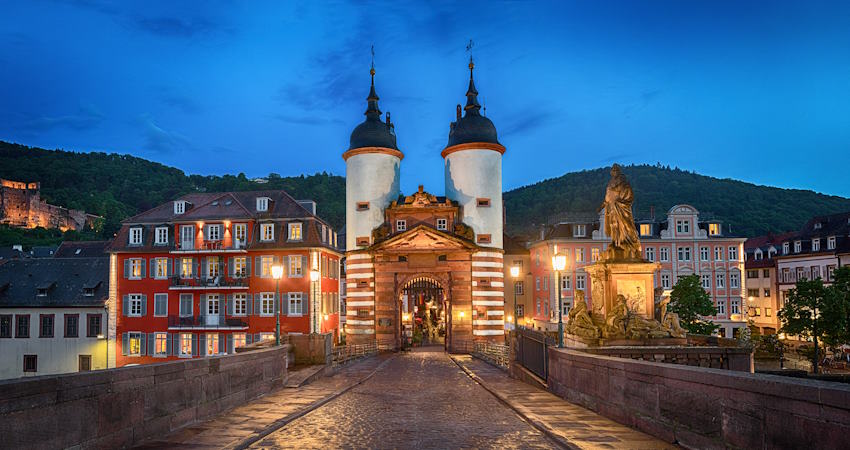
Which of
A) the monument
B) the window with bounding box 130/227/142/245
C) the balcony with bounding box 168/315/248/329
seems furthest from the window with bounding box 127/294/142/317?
the monument

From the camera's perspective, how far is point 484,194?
4647cm

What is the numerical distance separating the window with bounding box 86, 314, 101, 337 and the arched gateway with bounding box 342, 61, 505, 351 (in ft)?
64.9

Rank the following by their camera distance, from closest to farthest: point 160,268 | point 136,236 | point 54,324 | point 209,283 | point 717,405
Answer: point 717,405 < point 209,283 < point 160,268 < point 136,236 < point 54,324

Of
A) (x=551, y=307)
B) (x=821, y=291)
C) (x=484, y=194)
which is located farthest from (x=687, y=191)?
(x=484, y=194)

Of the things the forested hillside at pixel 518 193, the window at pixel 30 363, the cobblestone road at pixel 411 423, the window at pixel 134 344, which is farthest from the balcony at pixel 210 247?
the forested hillside at pixel 518 193

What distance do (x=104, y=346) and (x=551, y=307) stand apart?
39483 millimetres

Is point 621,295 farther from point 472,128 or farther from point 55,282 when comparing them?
point 55,282

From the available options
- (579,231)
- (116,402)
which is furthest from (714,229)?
(116,402)

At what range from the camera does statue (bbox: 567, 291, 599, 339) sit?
2028 cm

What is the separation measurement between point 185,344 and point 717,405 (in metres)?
45.1

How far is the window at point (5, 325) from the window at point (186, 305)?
46.5ft

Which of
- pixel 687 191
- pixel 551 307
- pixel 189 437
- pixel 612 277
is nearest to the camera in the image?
pixel 189 437

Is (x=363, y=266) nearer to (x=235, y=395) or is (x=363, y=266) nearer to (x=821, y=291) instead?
(x=235, y=395)

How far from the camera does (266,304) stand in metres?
48.0
